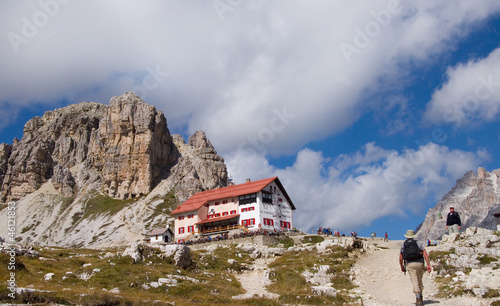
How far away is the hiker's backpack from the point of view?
54.7ft

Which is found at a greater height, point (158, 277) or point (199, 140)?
point (199, 140)

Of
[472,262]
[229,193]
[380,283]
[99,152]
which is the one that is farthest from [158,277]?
[99,152]

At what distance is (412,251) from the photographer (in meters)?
16.7

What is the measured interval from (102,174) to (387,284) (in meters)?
138

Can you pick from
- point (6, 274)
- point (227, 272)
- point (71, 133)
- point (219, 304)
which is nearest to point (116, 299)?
point (219, 304)

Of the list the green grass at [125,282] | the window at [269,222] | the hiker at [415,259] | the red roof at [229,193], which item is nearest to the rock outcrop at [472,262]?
the hiker at [415,259]

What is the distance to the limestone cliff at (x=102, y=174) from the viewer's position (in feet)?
411

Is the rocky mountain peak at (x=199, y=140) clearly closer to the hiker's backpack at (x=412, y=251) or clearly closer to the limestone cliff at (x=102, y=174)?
the limestone cliff at (x=102, y=174)

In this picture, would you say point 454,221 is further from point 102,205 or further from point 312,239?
point 102,205

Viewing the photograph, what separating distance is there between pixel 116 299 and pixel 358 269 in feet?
71.7

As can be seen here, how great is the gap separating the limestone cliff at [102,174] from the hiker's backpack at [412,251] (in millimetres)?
98660

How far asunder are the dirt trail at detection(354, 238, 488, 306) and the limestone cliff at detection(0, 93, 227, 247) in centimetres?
8272

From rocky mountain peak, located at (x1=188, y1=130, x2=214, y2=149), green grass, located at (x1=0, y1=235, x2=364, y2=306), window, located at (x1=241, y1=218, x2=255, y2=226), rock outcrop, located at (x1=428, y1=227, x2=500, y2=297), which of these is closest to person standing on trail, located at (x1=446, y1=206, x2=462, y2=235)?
rock outcrop, located at (x1=428, y1=227, x2=500, y2=297)

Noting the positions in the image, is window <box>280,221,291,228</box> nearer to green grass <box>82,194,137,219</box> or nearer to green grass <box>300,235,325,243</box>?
green grass <box>300,235,325,243</box>
